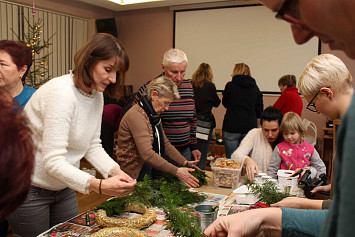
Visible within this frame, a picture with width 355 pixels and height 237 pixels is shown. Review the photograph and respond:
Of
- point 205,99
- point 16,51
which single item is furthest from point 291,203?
point 205,99

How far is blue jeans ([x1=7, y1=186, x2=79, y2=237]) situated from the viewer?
5.52 ft

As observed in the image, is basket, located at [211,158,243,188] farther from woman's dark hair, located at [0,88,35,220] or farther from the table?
woman's dark hair, located at [0,88,35,220]

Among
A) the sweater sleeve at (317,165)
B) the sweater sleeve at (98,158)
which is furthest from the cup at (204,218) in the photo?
the sweater sleeve at (317,165)

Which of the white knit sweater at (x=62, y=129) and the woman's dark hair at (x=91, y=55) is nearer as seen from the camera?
the white knit sweater at (x=62, y=129)

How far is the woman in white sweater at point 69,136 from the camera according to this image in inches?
60.4

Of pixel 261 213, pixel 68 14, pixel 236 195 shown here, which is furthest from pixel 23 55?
pixel 68 14

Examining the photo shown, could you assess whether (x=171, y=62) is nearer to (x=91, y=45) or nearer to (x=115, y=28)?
(x=91, y=45)

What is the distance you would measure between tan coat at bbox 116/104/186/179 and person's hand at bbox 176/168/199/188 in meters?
0.04

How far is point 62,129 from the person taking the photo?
154cm

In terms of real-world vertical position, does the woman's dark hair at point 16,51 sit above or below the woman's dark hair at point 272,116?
above

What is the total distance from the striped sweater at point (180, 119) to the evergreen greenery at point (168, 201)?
815 millimetres

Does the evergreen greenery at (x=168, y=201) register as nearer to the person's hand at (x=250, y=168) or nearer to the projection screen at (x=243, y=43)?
the person's hand at (x=250, y=168)

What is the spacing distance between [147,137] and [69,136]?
0.75 m

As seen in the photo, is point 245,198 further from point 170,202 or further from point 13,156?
point 13,156
